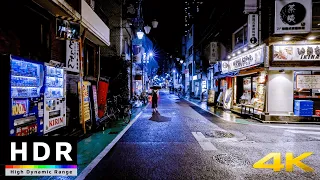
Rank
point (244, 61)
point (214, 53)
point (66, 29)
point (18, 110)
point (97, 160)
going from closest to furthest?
point (18, 110)
point (97, 160)
point (66, 29)
point (244, 61)
point (214, 53)

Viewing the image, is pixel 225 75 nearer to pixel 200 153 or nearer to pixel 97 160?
pixel 200 153

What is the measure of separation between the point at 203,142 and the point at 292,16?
11.0 m

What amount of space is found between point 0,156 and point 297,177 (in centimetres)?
751

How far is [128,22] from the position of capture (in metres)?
30.0

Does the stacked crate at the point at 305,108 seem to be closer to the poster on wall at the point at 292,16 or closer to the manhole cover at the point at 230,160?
the poster on wall at the point at 292,16

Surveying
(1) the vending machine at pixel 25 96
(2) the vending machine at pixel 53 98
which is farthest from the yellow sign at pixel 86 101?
(1) the vending machine at pixel 25 96

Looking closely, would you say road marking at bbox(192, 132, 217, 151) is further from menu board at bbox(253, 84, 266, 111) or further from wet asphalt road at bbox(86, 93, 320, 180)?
menu board at bbox(253, 84, 266, 111)

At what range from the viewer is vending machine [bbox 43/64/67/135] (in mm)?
7957

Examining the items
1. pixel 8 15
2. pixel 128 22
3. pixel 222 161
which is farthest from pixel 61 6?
pixel 128 22

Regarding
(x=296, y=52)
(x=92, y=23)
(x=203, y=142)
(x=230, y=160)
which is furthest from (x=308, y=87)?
(x=92, y=23)

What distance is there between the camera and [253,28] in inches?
642

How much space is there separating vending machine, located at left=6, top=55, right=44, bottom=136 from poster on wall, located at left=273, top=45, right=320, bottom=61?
565 inches

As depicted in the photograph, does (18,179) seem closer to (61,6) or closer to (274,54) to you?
(61,6)

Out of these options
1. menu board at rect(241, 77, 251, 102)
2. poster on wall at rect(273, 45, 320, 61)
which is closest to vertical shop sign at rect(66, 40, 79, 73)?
poster on wall at rect(273, 45, 320, 61)
